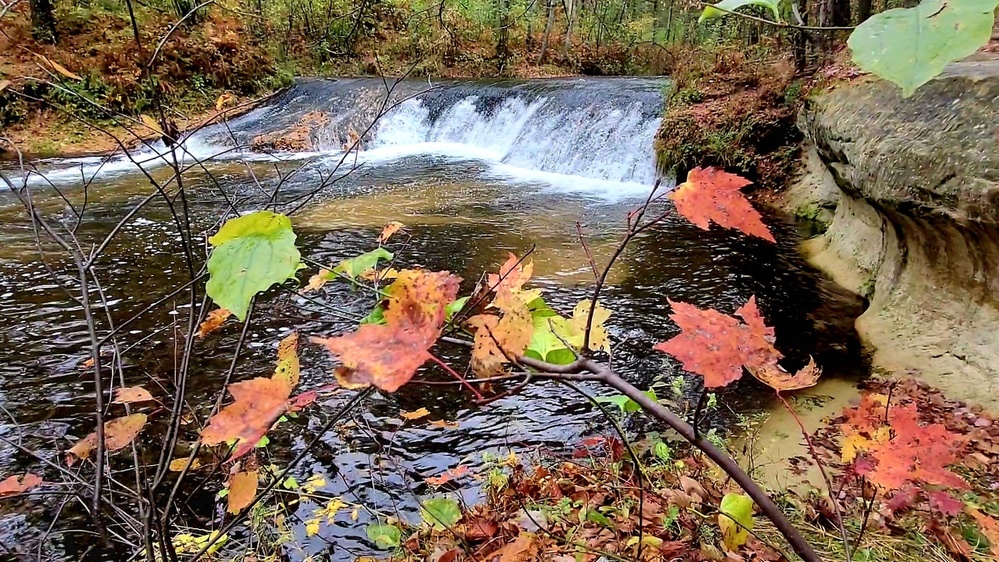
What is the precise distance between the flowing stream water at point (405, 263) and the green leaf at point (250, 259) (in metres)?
0.62

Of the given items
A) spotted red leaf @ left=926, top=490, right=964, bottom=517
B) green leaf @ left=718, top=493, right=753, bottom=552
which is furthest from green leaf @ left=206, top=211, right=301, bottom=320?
spotted red leaf @ left=926, top=490, right=964, bottom=517

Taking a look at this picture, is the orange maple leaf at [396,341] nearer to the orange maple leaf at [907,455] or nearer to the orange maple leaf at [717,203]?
the orange maple leaf at [717,203]

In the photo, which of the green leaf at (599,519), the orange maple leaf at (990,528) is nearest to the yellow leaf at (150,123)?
the green leaf at (599,519)

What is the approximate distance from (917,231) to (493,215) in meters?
4.46

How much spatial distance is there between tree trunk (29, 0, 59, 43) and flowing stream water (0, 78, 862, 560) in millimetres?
4339

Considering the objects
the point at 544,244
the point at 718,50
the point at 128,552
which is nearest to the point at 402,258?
the point at 544,244

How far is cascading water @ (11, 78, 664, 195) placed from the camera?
380 inches

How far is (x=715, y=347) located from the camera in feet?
2.96

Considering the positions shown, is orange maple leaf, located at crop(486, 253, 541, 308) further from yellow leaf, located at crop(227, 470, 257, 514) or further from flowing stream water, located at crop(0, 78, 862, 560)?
yellow leaf, located at crop(227, 470, 257, 514)

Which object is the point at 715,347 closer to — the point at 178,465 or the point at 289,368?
the point at 289,368

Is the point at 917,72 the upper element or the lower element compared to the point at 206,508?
upper

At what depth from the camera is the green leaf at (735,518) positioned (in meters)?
1.67

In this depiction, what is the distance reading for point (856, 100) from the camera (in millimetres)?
4688

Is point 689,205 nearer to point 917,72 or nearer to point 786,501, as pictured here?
point 917,72
